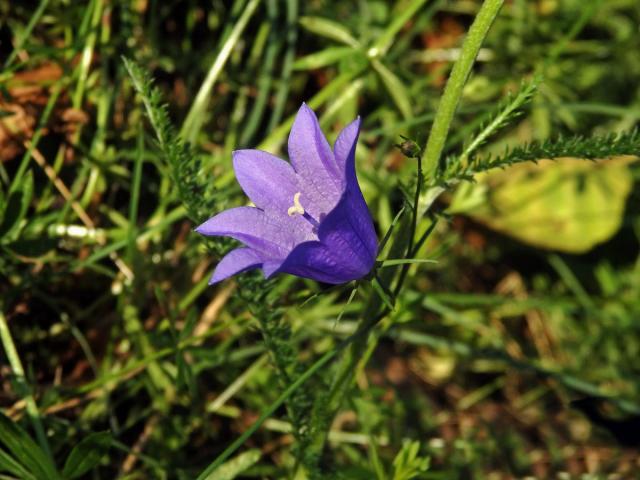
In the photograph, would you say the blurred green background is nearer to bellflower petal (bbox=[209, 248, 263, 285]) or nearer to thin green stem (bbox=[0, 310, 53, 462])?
thin green stem (bbox=[0, 310, 53, 462])

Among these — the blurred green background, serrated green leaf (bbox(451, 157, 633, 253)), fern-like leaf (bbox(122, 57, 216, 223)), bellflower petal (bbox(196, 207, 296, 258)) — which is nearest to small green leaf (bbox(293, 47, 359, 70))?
the blurred green background

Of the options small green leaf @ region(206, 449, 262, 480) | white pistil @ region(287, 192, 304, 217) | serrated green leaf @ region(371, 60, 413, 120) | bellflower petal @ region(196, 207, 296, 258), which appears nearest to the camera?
bellflower petal @ region(196, 207, 296, 258)

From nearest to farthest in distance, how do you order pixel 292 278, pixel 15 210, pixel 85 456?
1. pixel 85 456
2. pixel 15 210
3. pixel 292 278

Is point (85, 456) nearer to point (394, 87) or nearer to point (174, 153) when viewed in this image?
point (174, 153)

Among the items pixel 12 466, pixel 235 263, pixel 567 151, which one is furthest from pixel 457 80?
pixel 12 466

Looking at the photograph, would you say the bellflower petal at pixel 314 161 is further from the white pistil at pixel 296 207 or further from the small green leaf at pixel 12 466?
the small green leaf at pixel 12 466

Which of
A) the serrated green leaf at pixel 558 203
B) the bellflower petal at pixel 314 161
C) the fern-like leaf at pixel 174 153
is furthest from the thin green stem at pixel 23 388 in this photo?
the serrated green leaf at pixel 558 203
